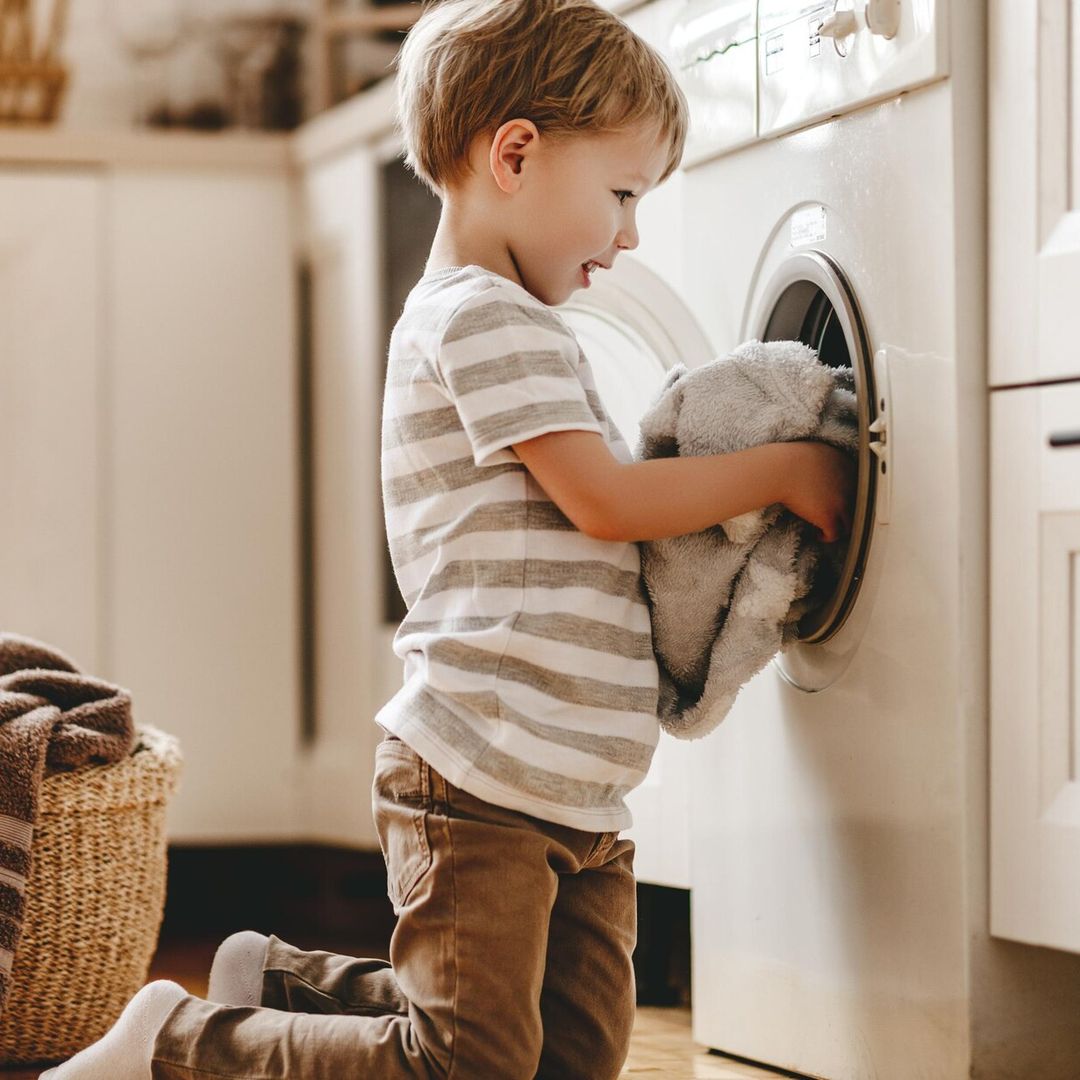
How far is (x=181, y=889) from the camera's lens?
7.25ft

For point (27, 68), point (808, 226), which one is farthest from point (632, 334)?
point (27, 68)

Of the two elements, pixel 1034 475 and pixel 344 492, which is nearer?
pixel 1034 475

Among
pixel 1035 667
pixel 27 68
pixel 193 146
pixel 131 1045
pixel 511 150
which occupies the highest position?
pixel 27 68

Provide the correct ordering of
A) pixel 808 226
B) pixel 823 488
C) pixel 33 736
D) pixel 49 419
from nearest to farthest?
pixel 823 488, pixel 808 226, pixel 33 736, pixel 49 419

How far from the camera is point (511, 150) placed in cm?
111

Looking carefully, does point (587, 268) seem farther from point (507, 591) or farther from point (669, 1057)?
point (669, 1057)

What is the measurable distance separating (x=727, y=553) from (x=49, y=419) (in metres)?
1.30

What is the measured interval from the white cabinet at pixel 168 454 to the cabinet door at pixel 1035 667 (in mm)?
1316

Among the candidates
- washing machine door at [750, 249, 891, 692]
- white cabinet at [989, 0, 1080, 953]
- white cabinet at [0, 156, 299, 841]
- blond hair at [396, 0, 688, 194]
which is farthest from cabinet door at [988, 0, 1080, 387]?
white cabinet at [0, 156, 299, 841]

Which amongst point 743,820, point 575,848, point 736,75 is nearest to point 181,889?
point 743,820

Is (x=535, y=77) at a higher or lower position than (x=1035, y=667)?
higher

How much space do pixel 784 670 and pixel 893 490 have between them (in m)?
0.21

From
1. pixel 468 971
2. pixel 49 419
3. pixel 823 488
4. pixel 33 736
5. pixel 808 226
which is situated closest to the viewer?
pixel 468 971

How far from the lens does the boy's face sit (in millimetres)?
1109
